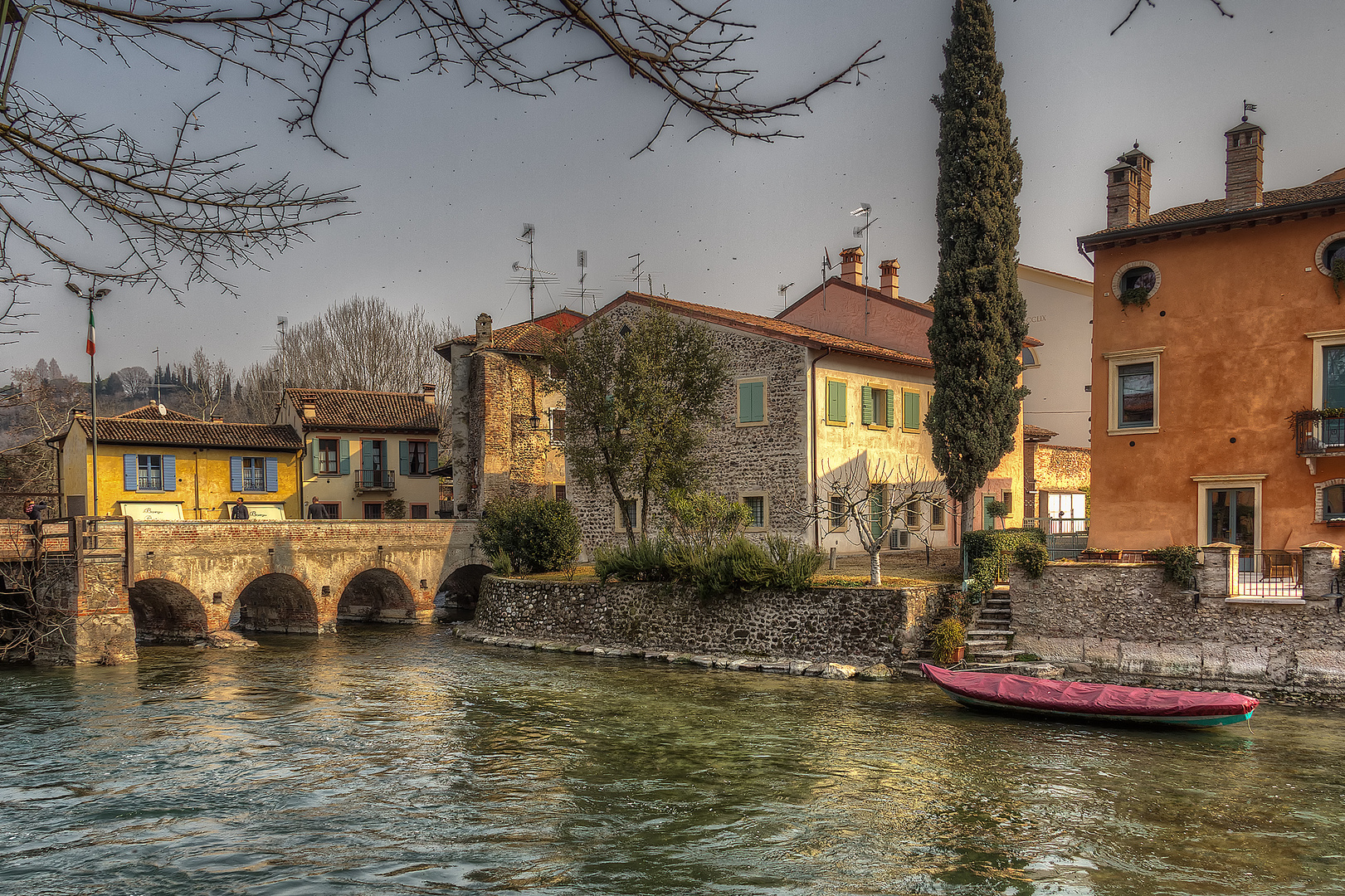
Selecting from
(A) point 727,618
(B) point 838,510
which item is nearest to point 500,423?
(B) point 838,510

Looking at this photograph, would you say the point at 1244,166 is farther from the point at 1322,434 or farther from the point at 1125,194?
the point at 1322,434

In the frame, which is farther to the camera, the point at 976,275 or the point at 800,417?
the point at 800,417

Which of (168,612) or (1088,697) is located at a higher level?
(1088,697)

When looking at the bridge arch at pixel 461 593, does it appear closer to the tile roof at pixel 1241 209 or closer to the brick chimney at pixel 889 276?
the brick chimney at pixel 889 276

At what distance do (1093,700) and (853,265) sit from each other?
22.2 metres

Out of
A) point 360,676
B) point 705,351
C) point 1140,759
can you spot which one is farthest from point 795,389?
point 1140,759

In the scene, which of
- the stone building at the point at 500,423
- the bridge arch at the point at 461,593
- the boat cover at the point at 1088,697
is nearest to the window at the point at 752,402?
the stone building at the point at 500,423

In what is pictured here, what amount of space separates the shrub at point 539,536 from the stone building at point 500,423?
489 cm

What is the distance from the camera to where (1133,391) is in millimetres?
23219

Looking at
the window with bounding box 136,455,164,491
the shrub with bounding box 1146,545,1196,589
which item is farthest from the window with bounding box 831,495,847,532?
the window with bounding box 136,455,164,491

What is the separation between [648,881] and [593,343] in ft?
71.2

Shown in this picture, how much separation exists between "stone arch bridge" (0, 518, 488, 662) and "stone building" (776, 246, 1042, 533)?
1485cm

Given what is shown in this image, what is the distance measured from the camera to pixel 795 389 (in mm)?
29031

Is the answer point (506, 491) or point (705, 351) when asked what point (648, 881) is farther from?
point (506, 491)
